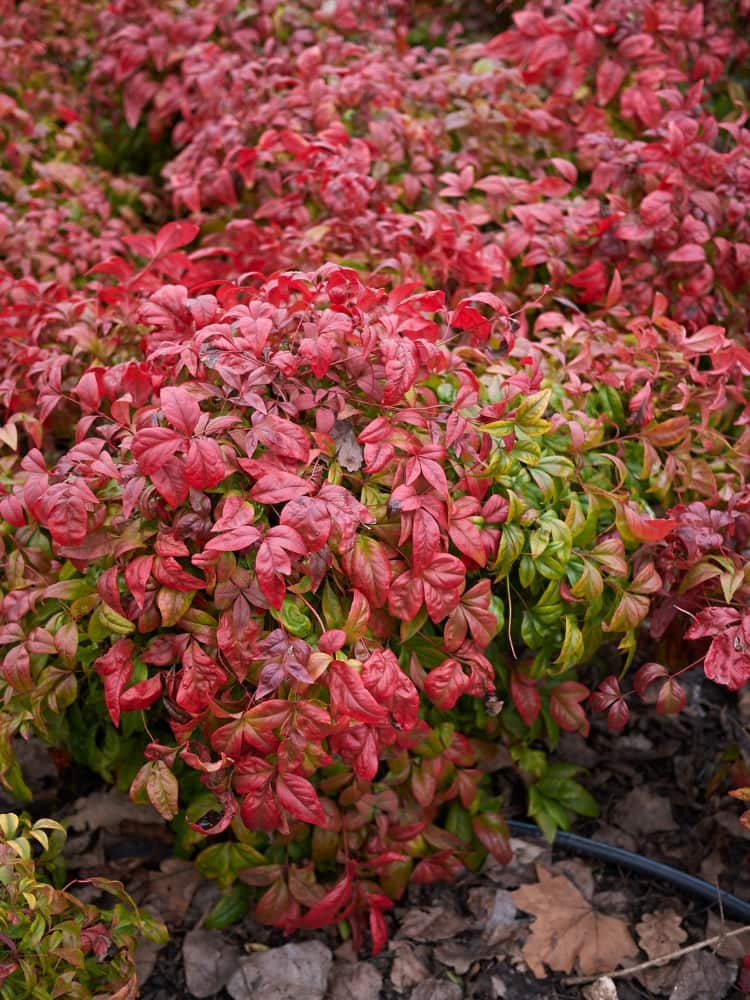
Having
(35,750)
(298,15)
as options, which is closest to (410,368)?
Answer: (35,750)

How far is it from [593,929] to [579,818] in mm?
307

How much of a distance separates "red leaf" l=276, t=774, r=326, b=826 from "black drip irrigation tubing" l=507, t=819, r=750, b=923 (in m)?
0.85

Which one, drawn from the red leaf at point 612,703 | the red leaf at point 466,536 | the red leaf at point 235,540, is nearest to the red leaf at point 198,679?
the red leaf at point 235,540

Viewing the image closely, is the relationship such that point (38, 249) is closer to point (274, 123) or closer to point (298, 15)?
point (274, 123)

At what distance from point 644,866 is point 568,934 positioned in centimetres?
24

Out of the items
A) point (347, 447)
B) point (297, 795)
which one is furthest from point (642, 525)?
point (297, 795)

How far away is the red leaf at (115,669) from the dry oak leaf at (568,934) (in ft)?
3.47

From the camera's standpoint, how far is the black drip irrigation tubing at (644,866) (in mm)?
2072

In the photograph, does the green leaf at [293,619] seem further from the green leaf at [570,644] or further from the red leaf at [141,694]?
the green leaf at [570,644]

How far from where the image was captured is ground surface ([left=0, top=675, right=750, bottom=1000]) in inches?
79.0

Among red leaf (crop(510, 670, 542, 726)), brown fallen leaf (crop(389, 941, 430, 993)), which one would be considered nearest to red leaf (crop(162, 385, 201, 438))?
red leaf (crop(510, 670, 542, 726))

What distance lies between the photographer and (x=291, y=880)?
1.98m

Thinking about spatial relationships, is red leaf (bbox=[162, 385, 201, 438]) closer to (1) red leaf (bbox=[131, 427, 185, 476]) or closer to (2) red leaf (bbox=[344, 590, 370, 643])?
(1) red leaf (bbox=[131, 427, 185, 476])

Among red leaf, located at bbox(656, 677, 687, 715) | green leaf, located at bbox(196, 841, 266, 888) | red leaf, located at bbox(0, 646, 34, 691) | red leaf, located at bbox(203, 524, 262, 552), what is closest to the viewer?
red leaf, located at bbox(203, 524, 262, 552)
